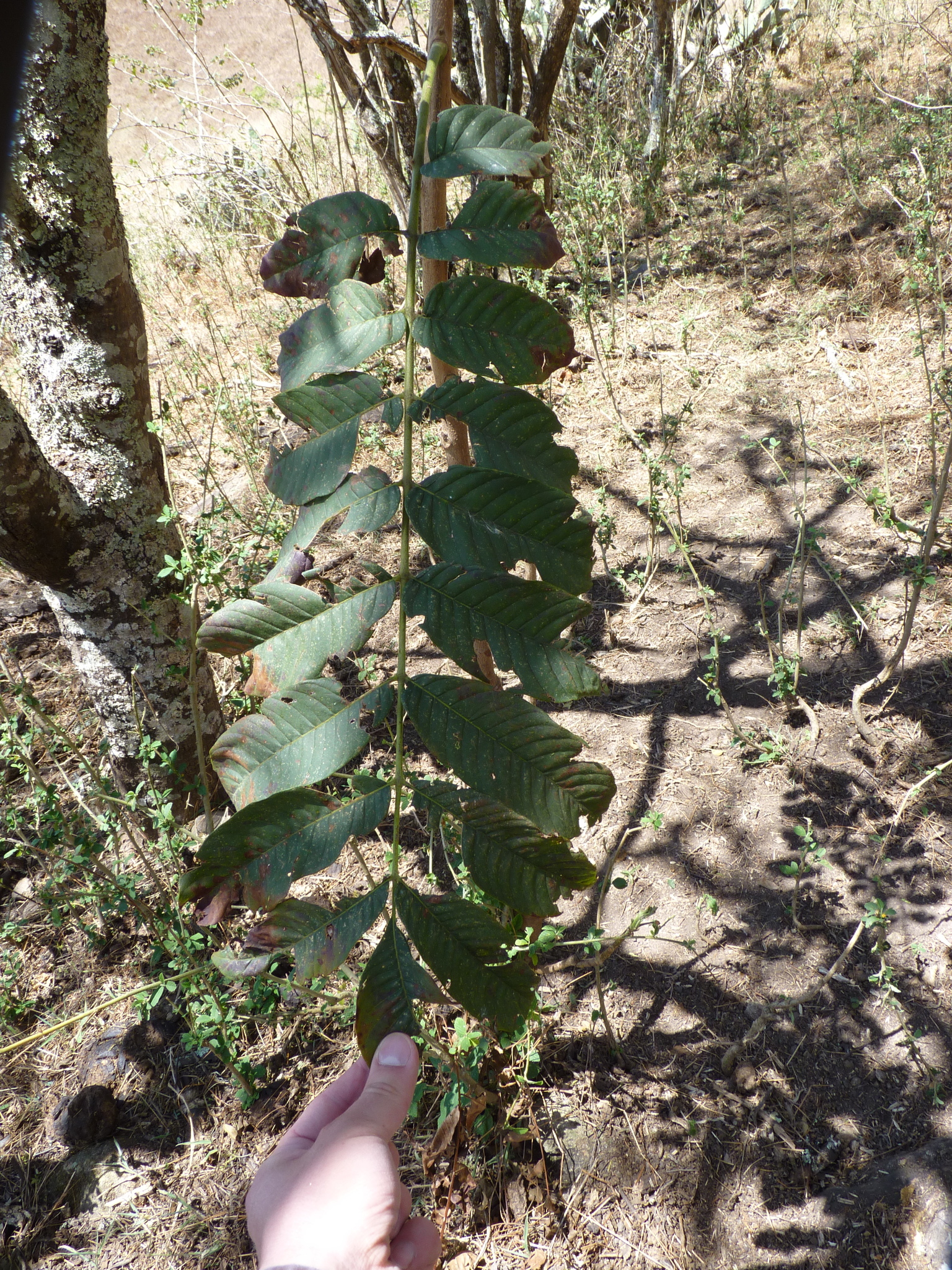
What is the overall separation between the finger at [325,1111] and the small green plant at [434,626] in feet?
0.62

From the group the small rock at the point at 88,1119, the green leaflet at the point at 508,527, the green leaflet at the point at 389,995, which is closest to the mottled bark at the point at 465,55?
the green leaflet at the point at 508,527

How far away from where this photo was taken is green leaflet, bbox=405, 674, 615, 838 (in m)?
0.86

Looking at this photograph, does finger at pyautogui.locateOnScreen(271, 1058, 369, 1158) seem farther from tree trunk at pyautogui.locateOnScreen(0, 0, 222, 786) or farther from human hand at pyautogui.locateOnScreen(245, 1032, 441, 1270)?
tree trunk at pyautogui.locateOnScreen(0, 0, 222, 786)

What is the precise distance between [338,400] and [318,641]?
0.98 feet

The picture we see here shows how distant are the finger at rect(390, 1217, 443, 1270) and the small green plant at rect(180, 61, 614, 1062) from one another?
271 millimetres

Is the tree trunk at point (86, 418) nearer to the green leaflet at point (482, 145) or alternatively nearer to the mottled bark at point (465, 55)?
the green leaflet at point (482, 145)

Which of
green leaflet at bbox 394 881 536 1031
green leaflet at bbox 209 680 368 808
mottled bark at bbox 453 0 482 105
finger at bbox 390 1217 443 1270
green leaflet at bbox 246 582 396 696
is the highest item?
mottled bark at bbox 453 0 482 105

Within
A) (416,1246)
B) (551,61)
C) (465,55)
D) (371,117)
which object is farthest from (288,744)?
(465,55)

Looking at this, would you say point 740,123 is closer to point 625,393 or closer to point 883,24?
point 883,24

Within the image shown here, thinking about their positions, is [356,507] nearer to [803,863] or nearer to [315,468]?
[315,468]

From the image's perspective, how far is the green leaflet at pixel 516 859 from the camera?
0.89 m

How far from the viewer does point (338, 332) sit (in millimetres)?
Answer: 994

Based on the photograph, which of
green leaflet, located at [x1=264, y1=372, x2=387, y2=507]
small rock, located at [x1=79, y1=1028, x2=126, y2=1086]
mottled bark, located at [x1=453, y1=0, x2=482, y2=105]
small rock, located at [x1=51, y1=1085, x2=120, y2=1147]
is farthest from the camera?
mottled bark, located at [x1=453, y1=0, x2=482, y2=105]

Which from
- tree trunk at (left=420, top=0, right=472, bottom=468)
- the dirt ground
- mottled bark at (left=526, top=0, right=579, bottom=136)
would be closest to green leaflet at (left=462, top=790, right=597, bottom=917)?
tree trunk at (left=420, top=0, right=472, bottom=468)
